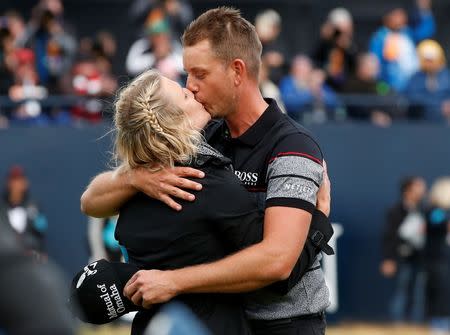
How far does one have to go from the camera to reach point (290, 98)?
1170cm

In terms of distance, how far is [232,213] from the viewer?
11.1ft

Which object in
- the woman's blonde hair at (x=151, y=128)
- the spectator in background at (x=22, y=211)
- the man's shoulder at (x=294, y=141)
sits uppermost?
the woman's blonde hair at (x=151, y=128)

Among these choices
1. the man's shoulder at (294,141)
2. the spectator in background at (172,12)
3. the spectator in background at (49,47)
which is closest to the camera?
the man's shoulder at (294,141)

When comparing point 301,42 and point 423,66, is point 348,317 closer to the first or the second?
point 423,66

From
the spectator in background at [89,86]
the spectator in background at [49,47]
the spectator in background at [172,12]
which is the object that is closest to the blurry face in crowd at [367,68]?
the spectator in background at [172,12]

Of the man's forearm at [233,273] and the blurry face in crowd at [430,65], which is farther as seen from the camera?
the blurry face in crowd at [430,65]

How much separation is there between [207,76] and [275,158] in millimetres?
369

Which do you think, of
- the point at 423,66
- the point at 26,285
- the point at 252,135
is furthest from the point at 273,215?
the point at 423,66

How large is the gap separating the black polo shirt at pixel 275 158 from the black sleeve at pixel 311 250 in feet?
0.36

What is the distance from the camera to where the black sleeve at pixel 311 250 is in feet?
11.6

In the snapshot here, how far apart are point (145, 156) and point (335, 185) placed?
8.74 metres

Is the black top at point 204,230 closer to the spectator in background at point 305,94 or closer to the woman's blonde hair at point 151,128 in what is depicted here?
the woman's blonde hair at point 151,128

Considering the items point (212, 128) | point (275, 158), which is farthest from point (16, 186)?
point (275, 158)

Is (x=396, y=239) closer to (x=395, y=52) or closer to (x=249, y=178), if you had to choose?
(x=395, y=52)
